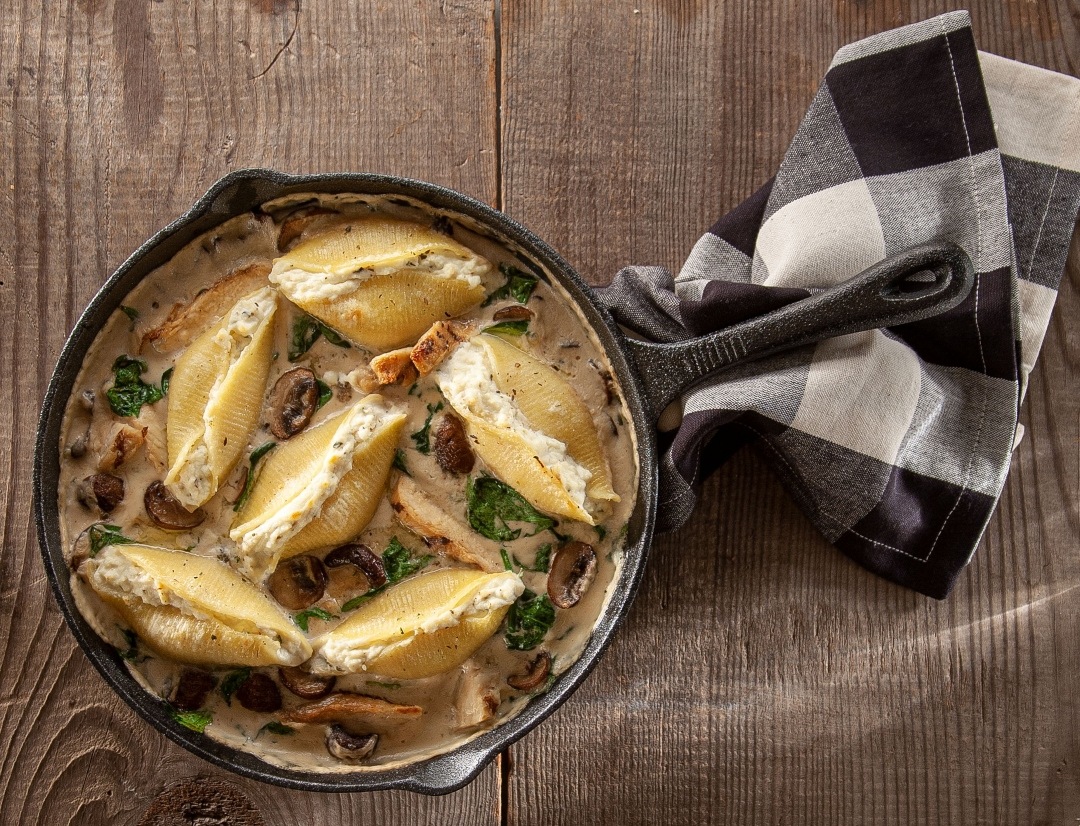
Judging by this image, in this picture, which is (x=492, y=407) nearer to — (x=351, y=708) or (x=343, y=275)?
(x=343, y=275)

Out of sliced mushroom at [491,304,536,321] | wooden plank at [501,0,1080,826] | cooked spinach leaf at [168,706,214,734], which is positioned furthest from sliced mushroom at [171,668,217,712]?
sliced mushroom at [491,304,536,321]

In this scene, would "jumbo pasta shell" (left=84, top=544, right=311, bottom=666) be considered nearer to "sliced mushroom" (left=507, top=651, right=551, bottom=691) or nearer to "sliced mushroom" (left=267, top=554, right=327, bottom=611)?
"sliced mushroom" (left=267, top=554, right=327, bottom=611)

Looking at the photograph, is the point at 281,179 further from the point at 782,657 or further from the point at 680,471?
the point at 782,657

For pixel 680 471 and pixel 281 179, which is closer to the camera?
pixel 281 179

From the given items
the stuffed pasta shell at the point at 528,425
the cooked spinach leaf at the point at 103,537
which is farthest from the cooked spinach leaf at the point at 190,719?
the stuffed pasta shell at the point at 528,425

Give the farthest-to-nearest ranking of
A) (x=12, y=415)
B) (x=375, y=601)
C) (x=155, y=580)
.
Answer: (x=12, y=415) → (x=375, y=601) → (x=155, y=580)

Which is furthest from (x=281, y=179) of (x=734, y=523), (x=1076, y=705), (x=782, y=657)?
(x=1076, y=705)

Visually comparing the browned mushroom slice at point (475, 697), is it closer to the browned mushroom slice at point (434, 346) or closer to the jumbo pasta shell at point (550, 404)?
the jumbo pasta shell at point (550, 404)
